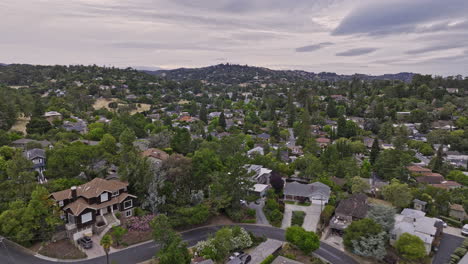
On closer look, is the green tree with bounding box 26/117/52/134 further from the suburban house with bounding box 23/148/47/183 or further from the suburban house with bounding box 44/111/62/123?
the suburban house with bounding box 23/148/47/183

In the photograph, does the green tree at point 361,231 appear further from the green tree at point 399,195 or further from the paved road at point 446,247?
the green tree at point 399,195

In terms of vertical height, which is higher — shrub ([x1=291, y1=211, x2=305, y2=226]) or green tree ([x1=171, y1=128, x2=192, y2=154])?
green tree ([x1=171, y1=128, x2=192, y2=154])

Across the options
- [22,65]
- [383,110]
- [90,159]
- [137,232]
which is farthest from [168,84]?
[137,232]

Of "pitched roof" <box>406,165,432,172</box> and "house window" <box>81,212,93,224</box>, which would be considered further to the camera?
"pitched roof" <box>406,165,432,172</box>

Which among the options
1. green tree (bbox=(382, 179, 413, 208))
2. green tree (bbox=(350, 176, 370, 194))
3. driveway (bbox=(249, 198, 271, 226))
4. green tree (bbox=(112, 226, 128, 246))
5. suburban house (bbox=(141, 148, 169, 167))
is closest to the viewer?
green tree (bbox=(112, 226, 128, 246))

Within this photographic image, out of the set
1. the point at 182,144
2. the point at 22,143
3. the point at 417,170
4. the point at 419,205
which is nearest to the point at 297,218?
the point at 419,205

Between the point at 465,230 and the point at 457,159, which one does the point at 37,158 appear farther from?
the point at 457,159

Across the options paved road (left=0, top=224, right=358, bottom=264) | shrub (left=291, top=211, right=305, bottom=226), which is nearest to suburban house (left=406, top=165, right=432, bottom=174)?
shrub (left=291, top=211, right=305, bottom=226)
